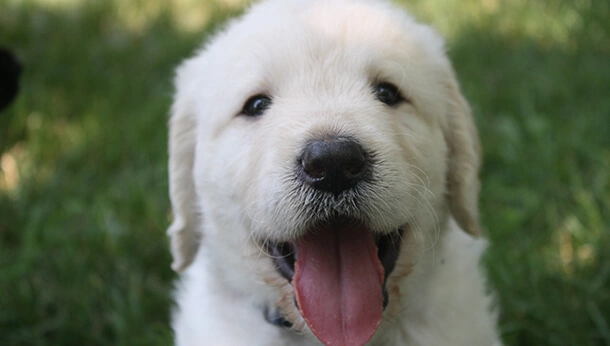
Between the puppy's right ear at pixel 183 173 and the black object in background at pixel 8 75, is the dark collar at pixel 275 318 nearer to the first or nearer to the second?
the puppy's right ear at pixel 183 173

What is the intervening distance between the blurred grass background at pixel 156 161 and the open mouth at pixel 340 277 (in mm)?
1334

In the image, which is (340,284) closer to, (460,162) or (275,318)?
(275,318)

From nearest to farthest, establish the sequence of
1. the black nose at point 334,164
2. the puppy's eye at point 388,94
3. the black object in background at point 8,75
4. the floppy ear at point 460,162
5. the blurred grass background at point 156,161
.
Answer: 1. the black nose at point 334,164
2. the puppy's eye at point 388,94
3. the floppy ear at point 460,162
4. the blurred grass background at point 156,161
5. the black object in background at point 8,75

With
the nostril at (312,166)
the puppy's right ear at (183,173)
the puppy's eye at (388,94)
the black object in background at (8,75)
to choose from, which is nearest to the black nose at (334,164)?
the nostril at (312,166)

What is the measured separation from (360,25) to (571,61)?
168 inches

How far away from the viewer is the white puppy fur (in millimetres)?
2717

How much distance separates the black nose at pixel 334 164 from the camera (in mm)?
2492

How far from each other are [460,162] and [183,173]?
1.22 meters

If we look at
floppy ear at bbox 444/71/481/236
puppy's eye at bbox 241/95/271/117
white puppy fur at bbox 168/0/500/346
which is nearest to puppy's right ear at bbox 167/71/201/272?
white puppy fur at bbox 168/0/500/346

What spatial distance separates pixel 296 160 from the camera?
2.63 m

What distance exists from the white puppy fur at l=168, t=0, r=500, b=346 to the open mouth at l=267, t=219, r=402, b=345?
55 millimetres

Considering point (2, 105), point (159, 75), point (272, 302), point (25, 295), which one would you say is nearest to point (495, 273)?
point (272, 302)

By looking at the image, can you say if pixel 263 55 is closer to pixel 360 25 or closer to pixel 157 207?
pixel 360 25

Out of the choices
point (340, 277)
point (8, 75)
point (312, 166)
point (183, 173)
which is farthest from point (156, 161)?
point (312, 166)
